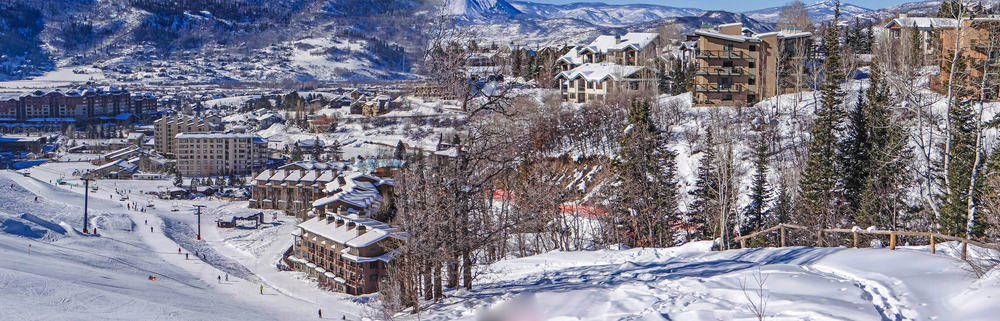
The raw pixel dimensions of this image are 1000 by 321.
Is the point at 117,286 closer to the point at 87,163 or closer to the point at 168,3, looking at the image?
the point at 87,163

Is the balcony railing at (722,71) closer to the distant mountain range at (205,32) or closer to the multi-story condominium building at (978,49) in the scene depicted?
the multi-story condominium building at (978,49)

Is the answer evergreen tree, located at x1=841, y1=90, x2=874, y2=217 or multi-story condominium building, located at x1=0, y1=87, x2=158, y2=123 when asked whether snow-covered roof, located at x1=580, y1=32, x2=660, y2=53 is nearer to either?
evergreen tree, located at x1=841, y1=90, x2=874, y2=217

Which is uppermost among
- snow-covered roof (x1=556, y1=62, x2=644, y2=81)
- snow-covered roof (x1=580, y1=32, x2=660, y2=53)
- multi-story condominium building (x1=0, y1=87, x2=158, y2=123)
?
snow-covered roof (x1=580, y1=32, x2=660, y2=53)

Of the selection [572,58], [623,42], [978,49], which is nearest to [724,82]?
[623,42]

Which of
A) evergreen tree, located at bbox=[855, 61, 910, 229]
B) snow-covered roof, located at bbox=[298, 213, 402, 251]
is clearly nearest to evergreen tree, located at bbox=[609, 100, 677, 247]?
evergreen tree, located at bbox=[855, 61, 910, 229]

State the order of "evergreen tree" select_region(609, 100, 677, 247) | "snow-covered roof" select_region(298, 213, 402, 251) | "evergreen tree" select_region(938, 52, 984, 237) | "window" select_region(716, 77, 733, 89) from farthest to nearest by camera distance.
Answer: "window" select_region(716, 77, 733, 89) < "snow-covered roof" select_region(298, 213, 402, 251) < "evergreen tree" select_region(609, 100, 677, 247) < "evergreen tree" select_region(938, 52, 984, 237)

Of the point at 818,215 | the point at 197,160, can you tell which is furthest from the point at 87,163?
the point at 818,215

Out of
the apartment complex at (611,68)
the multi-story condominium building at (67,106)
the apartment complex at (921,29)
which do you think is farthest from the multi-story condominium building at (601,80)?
the multi-story condominium building at (67,106)
